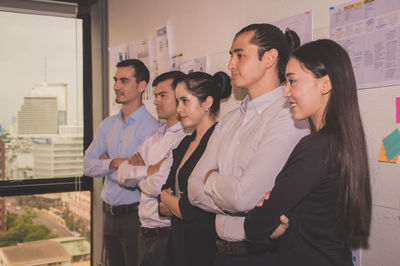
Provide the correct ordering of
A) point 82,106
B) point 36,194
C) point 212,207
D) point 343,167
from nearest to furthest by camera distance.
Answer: point 343,167, point 212,207, point 36,194, point 82,106

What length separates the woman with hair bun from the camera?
1977 mm

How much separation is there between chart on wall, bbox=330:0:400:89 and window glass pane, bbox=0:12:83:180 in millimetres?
3593

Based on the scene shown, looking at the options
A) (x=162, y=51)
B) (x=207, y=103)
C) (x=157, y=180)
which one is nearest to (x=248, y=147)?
(x=207, y=103)

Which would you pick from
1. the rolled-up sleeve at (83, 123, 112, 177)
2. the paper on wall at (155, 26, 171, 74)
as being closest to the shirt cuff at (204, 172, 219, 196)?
the rolled-up sleeve at (83, 123, 112, 177)

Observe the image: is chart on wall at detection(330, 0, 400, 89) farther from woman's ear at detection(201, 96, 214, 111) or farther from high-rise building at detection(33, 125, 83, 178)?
high-rise building at detection(33, 125, 83, 178)

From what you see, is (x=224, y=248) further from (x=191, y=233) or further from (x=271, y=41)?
(x=271, y=41)

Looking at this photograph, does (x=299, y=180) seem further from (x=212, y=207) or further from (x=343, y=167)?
(x=212, y=207)

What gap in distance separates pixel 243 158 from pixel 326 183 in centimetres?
45

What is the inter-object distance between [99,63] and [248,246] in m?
3.46

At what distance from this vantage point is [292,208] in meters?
1.33

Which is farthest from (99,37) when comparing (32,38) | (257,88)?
(257,88)

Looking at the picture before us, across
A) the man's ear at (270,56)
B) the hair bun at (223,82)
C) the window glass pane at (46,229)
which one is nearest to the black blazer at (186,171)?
the hair bun at (223,82)

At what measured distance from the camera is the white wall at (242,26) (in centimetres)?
149

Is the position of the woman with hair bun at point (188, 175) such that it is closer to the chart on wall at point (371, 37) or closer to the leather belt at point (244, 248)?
the leather belt at point (244, 248)
